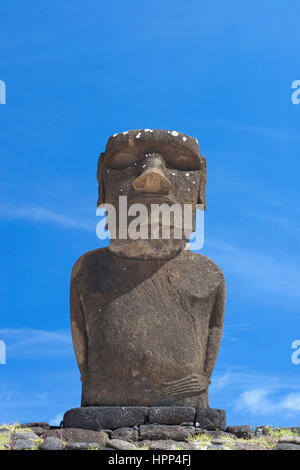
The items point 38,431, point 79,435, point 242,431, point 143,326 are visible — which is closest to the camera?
point 79,435

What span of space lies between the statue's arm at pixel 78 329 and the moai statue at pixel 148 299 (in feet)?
0.04

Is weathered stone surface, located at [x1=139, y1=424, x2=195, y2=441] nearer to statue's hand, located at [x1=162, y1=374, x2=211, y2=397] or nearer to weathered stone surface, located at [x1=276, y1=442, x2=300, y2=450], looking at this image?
statue's hand, located at [x1=162, y1=374, x2=211, y2=397]

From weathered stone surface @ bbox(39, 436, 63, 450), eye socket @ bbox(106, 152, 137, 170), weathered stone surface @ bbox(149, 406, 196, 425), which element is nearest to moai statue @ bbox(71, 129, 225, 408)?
eye socket @ bbox(106, 152, 137, 170)

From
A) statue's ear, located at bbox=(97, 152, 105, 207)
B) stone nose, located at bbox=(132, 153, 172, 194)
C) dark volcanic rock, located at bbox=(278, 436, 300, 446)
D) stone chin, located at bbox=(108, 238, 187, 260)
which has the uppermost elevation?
statue's ear, located at bbox=(97, 152, 105, 207)

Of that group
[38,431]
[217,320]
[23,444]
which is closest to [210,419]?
[217,320]

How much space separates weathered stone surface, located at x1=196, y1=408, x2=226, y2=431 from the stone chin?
2055 mm

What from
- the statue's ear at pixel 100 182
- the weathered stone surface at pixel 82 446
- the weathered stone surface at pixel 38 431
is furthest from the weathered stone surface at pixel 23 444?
the statue's ear at pixel 100 182

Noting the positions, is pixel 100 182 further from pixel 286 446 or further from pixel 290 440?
pixel 286 446

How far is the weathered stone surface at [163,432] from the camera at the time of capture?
726 cm

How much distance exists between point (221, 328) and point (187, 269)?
96cm

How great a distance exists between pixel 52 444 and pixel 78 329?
7.86 feet

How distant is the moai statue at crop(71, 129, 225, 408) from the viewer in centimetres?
788

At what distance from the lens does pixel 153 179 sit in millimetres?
8430
